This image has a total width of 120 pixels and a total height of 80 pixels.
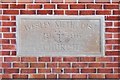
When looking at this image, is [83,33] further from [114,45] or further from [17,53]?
[17,53]

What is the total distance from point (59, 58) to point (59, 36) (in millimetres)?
275

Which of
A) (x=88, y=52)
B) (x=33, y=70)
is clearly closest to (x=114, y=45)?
(x=88, y=52)

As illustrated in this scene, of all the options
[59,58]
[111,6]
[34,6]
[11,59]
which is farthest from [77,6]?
[11,59]

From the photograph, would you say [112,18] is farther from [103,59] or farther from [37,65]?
[37,65]

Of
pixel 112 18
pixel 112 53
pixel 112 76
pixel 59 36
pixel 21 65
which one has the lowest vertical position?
pixel 112 76

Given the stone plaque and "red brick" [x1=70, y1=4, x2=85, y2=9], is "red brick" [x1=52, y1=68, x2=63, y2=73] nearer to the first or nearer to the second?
the stone plaque

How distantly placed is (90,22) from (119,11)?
1.26 feet

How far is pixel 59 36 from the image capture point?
3604 millimetres

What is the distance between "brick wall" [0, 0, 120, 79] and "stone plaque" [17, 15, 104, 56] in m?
0.06

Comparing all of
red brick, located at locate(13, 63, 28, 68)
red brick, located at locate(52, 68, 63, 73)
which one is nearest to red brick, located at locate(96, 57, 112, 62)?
red brick, located at locate(52, 68, 63, 73)

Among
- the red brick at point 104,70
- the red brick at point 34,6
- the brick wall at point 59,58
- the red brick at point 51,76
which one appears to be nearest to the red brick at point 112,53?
the brick wall at point 59,58

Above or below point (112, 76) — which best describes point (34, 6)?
above

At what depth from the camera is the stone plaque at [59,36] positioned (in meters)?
3.58

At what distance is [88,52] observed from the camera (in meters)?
3.60
